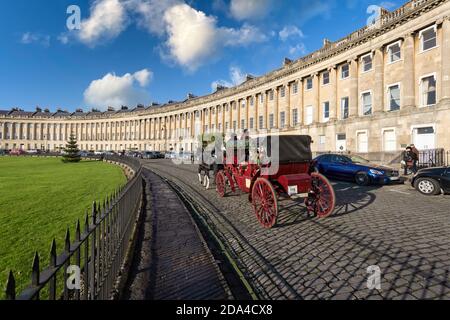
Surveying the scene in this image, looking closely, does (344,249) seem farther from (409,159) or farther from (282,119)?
(282,119)

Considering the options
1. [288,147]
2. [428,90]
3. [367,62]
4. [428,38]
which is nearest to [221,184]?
[288,147]

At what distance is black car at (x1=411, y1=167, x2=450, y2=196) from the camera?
34.4 feet

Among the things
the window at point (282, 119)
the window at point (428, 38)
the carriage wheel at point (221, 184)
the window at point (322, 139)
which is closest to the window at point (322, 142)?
the window at point (322, 139)

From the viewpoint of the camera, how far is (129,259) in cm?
463

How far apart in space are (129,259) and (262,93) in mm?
44362

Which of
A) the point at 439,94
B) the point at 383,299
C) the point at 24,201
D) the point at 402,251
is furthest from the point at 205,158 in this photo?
the point at 439,94

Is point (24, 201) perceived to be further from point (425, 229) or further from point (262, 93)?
point (262, 93)

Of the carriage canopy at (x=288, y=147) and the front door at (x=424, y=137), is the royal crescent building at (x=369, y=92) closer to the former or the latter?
the front door at (x=424, y=137)

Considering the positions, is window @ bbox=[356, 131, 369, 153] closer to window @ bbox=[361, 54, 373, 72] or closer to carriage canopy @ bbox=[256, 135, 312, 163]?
window @ bbox=[361, 54, 373, 72]

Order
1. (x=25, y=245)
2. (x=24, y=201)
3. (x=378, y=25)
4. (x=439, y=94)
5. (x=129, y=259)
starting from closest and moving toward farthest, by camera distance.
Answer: (x=129, y=259)
(x=25, y=245)
(x=24, y=201)
(x=439, y=94)
(x=378, y=25)

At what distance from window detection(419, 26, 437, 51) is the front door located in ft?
24.5

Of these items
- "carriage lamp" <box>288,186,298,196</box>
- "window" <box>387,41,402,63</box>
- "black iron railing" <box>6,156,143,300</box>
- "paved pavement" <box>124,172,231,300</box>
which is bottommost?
"paved pavement" <box>124,172,231,300</box>

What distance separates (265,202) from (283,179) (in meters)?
0.91

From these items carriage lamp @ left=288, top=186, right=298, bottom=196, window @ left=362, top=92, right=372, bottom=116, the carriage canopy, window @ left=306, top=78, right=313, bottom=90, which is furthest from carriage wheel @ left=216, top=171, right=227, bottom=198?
window @ left=306, top=78, right=313, bottom=90
